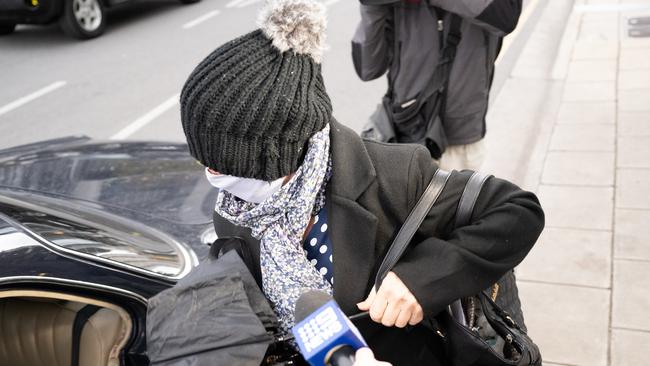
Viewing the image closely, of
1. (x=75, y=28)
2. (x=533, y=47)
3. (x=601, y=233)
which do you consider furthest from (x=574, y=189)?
(x=75, y=28)

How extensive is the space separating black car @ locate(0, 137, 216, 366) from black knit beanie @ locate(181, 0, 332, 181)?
697mm

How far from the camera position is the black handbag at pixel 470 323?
147 centimetres

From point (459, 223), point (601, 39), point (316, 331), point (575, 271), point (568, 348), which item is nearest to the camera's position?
point (316, 331)

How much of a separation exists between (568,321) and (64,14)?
814cm

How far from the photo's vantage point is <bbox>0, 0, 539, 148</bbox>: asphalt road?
662cm

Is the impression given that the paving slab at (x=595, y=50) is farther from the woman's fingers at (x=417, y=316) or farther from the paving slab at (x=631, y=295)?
the woman's fingers at (x=417, y=316)

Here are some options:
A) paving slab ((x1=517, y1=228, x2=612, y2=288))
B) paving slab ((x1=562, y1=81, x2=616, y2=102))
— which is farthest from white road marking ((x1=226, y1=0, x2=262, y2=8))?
paving slab ((x1=517, y1=228, x2=612, y2=288))

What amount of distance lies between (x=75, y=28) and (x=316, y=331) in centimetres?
937

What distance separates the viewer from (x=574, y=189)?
463cm

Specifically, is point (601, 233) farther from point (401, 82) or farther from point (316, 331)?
point (316, 331)

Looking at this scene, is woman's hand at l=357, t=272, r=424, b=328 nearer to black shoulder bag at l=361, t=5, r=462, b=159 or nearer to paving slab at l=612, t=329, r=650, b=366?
black shoulder bag at l=361, t=5, r=462, b=159

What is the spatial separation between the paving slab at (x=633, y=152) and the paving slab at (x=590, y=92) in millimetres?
965

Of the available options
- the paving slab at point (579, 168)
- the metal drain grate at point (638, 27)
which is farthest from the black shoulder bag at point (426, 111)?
the metal drain grate at point (638, 27)

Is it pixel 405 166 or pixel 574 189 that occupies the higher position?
pixel 405 166
